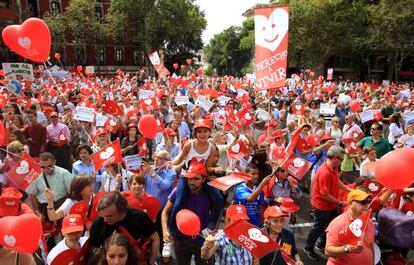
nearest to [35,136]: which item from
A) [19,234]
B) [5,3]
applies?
[19,234]

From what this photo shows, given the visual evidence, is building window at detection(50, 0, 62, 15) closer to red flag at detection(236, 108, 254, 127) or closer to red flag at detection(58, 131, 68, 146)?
red flag at detection(58, 131, 68, 146)

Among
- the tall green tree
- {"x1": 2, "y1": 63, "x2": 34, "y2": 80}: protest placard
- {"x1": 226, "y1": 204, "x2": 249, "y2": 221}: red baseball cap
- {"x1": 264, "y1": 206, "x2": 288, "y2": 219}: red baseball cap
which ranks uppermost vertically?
the tall green tree

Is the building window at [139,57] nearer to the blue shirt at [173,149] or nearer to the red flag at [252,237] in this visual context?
the blue shirt at [173,149]

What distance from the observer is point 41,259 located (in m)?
3.58

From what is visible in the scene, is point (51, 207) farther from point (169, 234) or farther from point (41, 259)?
point (169, 234)

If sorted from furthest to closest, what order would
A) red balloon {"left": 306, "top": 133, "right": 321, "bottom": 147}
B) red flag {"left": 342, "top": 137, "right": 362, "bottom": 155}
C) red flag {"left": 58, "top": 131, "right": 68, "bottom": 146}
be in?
red flag {"left": 58, "top": 131, "right": 68, "bottom": 146}, red balloon {"left": 306, "top": 133, "right": 321, "bottom": 147}, red flag {"left": 342, "top": 137, "right": 362, "bottom": 155}

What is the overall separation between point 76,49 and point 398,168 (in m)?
50.1

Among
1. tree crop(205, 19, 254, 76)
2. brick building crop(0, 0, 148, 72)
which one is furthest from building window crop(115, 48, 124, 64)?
tree crop(205, 19, 254, 76)

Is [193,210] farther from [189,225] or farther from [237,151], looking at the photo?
[237,151]

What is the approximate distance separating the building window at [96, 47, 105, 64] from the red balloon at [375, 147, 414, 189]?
47540mm

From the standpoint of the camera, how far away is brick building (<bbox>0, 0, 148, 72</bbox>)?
130ft

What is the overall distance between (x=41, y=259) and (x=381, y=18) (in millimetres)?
37637

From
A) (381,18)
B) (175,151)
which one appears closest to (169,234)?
(175,151)

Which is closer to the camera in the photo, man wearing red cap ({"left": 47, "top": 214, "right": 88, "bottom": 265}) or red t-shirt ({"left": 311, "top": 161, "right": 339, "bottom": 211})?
man wearing red cap ({"left": 47, "top": 214, "right": 88, "bottom": 265})
